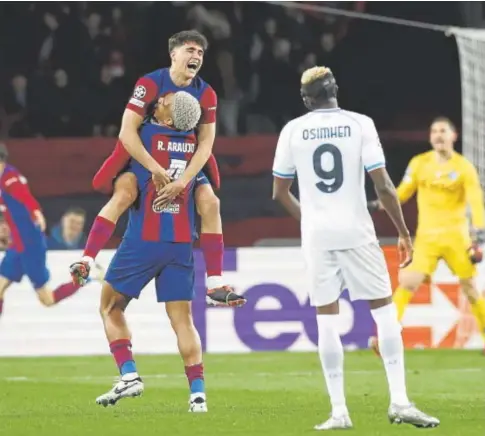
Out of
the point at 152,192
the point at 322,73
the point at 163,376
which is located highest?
the point at 322,73

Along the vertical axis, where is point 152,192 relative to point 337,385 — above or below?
above

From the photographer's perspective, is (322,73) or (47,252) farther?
(47,252)

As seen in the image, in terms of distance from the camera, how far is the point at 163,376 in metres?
13.3

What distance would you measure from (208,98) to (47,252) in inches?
284

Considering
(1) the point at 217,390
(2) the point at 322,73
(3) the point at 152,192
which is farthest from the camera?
(1) the point at 217,390

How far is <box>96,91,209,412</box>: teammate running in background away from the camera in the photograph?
9406 millimetres

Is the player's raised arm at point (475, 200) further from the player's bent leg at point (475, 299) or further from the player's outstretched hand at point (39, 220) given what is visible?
the player's outstretched hand at point (39, 220)

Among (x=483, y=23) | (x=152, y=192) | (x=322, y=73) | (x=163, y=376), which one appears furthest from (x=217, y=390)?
(x=483, y=23)

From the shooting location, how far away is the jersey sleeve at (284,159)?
8.69 m

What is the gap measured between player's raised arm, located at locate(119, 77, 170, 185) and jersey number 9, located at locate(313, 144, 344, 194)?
3.60ft

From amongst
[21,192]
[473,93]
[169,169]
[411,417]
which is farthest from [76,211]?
→ [411,417]

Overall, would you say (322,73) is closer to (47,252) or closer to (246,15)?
(47,252)

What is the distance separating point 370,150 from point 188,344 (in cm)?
181

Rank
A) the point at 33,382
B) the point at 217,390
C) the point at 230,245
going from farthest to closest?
1. the point at 230,245
2. the point at 33,382
3. the point at 217,390
